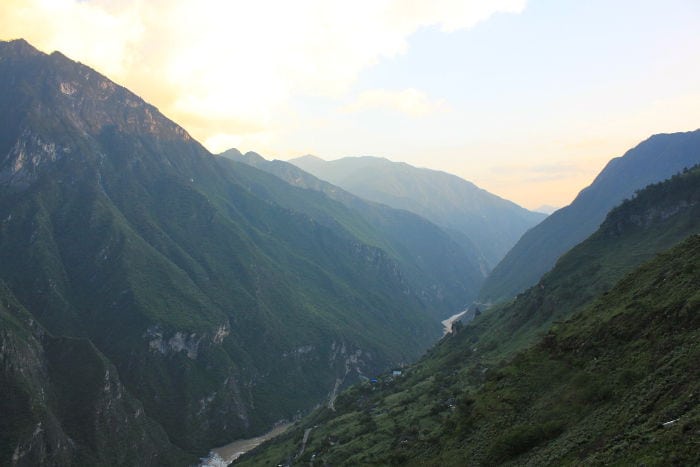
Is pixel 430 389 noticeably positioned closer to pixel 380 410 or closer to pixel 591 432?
pixel 380 410

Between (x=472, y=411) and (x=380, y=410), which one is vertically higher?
(x=472, y=411)

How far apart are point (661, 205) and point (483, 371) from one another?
81.9 m

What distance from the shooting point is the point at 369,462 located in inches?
3656

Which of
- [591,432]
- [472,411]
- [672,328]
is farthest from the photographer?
[472,411]

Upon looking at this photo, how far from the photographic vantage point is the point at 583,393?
181ft

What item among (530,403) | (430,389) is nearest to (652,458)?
(530,403)

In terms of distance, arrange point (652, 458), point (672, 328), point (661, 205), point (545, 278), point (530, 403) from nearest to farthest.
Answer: point (652, 458)
point (672, 328)
point (530, 403)
point (661, 205)
point (545, 278)

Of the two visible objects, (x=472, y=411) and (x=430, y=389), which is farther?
(x=430, y=389)

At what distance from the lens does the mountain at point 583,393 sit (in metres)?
41.4

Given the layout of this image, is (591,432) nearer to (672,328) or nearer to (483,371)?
(672,328)

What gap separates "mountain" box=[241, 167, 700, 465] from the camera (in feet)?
136

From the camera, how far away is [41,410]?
17975 cm

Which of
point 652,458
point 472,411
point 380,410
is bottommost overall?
point 380,410

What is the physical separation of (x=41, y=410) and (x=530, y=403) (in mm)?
182329
